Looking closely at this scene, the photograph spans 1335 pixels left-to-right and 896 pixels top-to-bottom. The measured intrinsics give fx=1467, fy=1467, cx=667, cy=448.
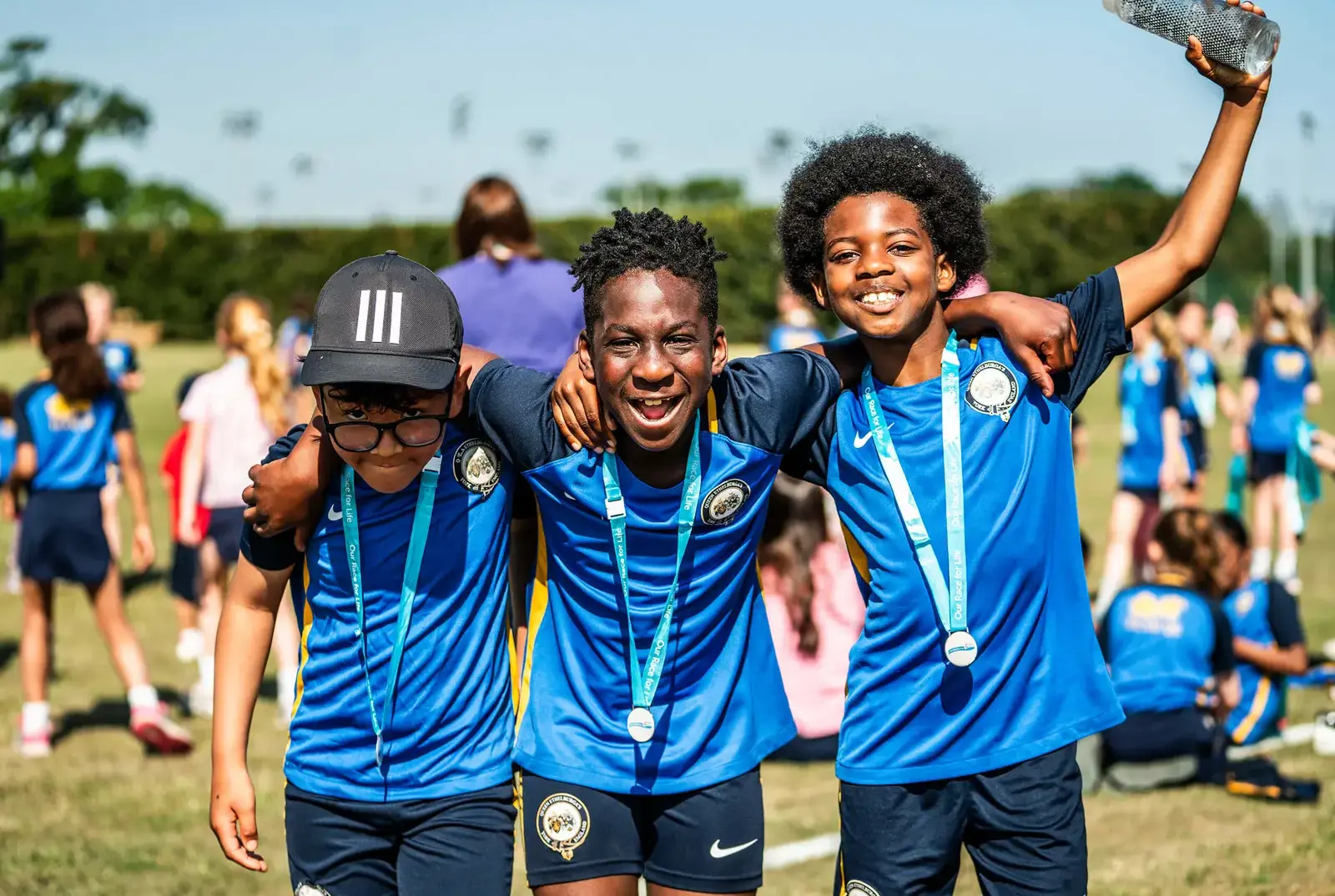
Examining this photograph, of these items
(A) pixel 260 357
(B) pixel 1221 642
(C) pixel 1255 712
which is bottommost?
(C) pixel 1255 712

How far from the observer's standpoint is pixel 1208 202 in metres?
3.36

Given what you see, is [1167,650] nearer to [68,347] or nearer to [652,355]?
[652,355]

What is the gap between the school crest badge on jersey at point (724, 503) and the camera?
10.6ft

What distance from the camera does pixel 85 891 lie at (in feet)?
17.6

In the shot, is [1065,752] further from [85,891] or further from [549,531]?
[85,891]

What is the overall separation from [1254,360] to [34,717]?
8983 mm

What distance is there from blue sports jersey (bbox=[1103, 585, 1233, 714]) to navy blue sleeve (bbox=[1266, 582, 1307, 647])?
49cm

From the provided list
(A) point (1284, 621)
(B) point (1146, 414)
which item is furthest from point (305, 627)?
(B) point (1146, 414)

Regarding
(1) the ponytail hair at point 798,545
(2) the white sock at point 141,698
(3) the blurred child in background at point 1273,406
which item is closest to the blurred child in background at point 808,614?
(1) the ponytail hair at point 798,545

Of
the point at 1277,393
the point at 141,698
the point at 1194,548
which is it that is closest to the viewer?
the point at 1194,548

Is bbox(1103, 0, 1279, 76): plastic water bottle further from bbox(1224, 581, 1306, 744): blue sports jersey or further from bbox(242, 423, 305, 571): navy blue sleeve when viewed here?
bbox(1224, 581, 1306, 744): blue sports jersey

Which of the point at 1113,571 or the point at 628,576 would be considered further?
the point at 1113,571

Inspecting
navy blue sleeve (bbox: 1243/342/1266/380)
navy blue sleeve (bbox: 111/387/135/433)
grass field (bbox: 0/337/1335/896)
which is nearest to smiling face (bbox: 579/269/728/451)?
grass field (bbox: 0/337/1335/896)

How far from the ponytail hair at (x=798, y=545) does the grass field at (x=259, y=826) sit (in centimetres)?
71
